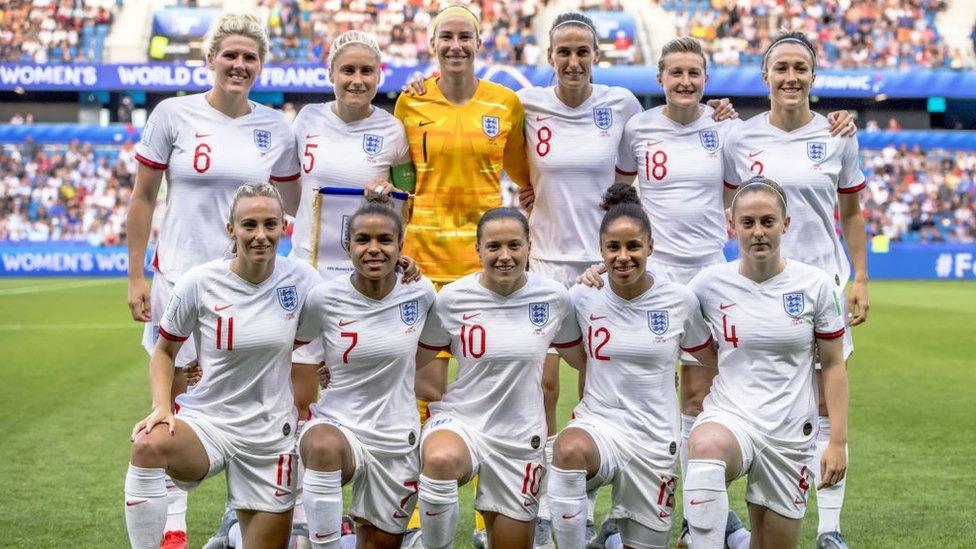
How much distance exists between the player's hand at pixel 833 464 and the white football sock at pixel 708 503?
456 mm

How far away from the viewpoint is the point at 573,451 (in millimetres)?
4125

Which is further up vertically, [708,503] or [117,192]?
[708,503]

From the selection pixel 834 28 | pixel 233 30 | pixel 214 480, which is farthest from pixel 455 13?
pixel 834 28

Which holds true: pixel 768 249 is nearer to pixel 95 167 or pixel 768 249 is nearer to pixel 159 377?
pixel 159 377

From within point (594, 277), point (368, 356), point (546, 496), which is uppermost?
point (594, 277)

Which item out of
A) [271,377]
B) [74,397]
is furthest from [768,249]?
[74,397]

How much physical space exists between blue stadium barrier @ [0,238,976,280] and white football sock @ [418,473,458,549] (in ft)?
69.7

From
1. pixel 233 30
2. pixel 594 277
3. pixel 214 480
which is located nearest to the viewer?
pixel 594 277

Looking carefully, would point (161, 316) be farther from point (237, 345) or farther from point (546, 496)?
point (546, 496)

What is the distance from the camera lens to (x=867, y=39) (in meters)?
31.0

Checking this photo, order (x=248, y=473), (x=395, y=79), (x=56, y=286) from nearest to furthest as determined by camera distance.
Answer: (x=248, y=473)
(x=56, y=286)
(x=395, y=79)

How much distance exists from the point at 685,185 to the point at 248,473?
2225 millimetres

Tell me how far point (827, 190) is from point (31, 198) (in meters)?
25.7

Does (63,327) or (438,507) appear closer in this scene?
(438,507)
